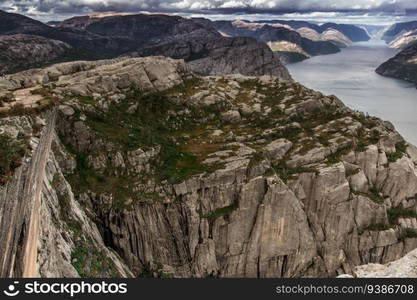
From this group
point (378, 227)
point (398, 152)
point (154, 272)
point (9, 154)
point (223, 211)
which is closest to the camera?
point (9, 154)

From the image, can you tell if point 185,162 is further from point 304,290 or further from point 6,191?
point 304,290

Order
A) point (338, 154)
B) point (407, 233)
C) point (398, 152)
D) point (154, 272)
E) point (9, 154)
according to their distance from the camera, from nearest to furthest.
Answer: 1. point (9, 154)
2. point (154, 272)
3. point (407, 233)
4. point (338, 154)
5. point (398, 152)

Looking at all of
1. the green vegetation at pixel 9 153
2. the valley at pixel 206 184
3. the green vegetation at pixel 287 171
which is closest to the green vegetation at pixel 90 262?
the valley at pixel 206 184

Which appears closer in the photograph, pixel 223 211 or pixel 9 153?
pixel 9 153

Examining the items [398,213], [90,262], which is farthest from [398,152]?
[90,262]

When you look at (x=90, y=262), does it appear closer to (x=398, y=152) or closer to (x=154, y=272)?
(x=154, y=272)

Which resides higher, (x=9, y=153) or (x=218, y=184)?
(x=9, y=153)

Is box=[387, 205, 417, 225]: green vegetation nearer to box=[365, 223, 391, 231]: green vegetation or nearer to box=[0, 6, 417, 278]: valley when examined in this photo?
box=[0, 6, 417, 278]: valley

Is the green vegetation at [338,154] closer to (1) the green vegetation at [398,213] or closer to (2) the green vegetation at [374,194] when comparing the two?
(2) the green vegetation at [374,194]
